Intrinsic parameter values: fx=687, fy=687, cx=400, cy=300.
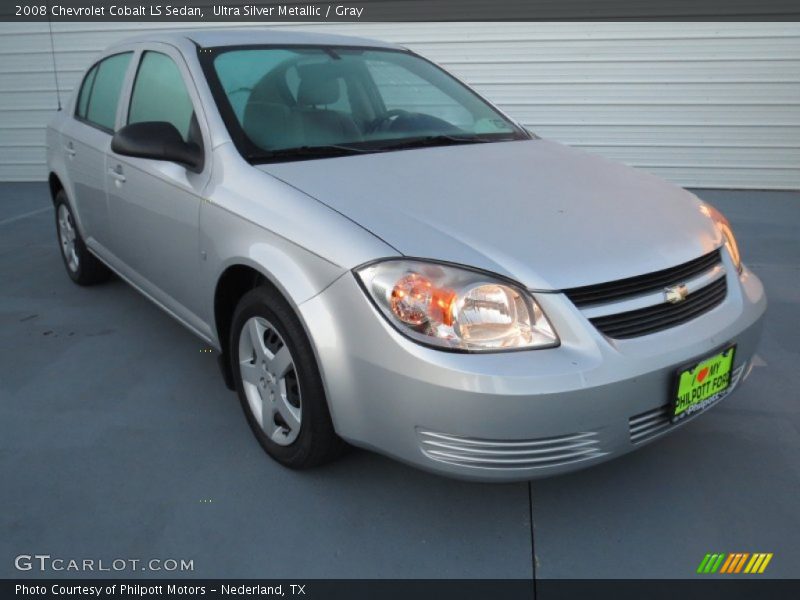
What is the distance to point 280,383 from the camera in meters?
2.21

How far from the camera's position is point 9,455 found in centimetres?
245

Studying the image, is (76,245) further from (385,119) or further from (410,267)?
(410,267)

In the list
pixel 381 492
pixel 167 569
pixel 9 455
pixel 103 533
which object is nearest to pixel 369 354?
pixel 381 492

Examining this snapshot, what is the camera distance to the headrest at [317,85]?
2709mm

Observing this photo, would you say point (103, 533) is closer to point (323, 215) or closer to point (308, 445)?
point (308, 445)

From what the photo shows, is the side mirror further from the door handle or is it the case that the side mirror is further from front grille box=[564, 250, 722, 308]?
front grille box=[564, 250, 722, 308]

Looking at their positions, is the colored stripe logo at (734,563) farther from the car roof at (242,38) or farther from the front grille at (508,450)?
the car roof at (242,38)

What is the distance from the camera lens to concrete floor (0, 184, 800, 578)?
1949 mm

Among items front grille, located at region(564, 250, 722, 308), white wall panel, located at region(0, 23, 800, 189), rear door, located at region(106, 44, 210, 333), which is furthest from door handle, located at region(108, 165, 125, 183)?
white wall panel, located at region(0, 23, 800, 189)

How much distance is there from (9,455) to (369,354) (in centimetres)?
153

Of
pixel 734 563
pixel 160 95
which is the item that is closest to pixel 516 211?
pixel 734 563

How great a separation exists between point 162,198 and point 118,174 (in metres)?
0.55
